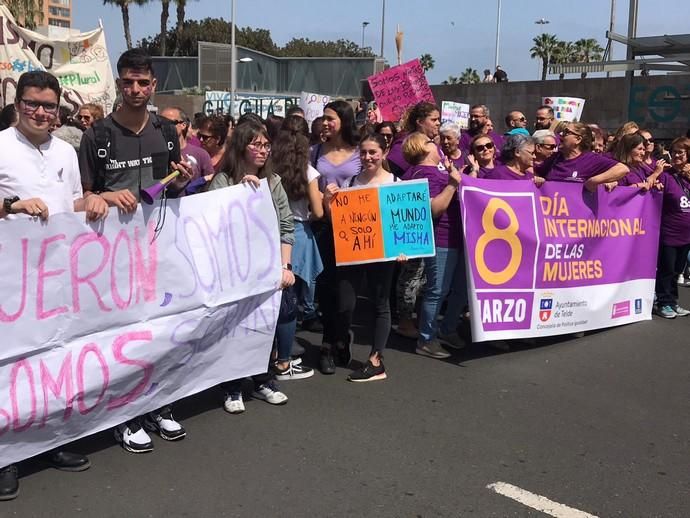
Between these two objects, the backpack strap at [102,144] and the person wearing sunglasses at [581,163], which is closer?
the backpack strap at [102,144]

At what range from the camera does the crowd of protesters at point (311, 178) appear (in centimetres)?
336

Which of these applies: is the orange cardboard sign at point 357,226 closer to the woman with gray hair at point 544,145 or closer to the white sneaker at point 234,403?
the white sneaker at point 234,403

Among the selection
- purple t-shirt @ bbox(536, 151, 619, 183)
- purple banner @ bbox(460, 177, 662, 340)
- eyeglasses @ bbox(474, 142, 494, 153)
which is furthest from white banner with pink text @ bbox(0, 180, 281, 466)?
purple t-shirt @ bbox(536, 151, 619, 183)

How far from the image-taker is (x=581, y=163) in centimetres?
574

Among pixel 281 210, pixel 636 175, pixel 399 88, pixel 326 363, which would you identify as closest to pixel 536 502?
pixel 326 363

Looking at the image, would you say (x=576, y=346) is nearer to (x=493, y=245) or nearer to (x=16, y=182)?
(x=493, y=245)

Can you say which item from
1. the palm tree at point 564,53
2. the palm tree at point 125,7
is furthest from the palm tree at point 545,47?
the palm tree at point 125,7

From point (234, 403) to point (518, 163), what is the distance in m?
2.91

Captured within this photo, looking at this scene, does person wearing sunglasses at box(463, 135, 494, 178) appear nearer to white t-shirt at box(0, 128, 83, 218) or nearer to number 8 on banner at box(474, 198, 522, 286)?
number 8 on banner at box(474, 198, 522, 286)

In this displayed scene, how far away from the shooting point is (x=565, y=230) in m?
5.63

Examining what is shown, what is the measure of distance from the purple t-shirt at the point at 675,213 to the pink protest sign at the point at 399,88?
3602 mm

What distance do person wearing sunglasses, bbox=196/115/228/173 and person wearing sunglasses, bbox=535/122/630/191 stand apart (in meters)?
Answer: 2.77

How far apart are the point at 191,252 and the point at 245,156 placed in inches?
28.2

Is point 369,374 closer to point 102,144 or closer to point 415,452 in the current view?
point 415,452
